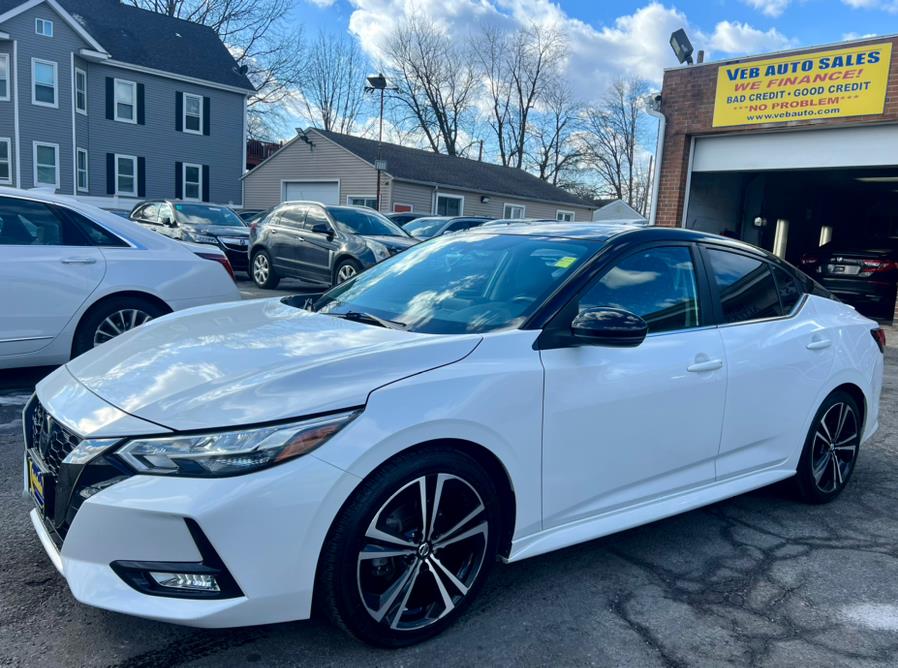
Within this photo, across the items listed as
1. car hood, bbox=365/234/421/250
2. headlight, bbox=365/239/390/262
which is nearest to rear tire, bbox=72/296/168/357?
headlight, bbox=365/239/390/262

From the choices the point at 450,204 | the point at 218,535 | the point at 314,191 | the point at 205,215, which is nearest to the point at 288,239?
the point at 205,215

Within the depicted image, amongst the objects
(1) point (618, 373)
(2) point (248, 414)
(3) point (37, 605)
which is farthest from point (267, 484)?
(1) point (618, 373)

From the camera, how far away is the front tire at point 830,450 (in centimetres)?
402

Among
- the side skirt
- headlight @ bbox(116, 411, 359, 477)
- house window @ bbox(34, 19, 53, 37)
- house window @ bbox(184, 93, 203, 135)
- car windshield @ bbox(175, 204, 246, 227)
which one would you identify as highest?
house window @ bbox(34, 19, 53, 37)

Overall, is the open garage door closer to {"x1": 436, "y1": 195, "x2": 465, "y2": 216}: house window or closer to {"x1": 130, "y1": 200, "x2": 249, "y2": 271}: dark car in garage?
{"x1": 130, "y1": 200, "x2": 249, "y2": 271}: dark car in garage

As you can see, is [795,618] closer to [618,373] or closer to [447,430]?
[618,373]

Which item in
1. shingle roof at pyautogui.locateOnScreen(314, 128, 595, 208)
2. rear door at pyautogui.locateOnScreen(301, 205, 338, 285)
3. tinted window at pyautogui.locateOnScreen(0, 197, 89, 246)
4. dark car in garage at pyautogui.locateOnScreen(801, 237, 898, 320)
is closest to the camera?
tinted window at pyautogui.locateOnScreen(0, 197, 89, 246)

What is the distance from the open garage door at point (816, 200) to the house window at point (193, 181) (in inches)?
944

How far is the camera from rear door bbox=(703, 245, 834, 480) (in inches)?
139

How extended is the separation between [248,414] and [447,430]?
2.21 ft

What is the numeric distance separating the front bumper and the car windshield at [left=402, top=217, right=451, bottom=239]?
1367cm

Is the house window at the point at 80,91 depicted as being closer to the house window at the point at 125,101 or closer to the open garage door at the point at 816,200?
the house window at the point at 125,101

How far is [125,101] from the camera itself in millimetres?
29344

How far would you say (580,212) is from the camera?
38.5 meters
